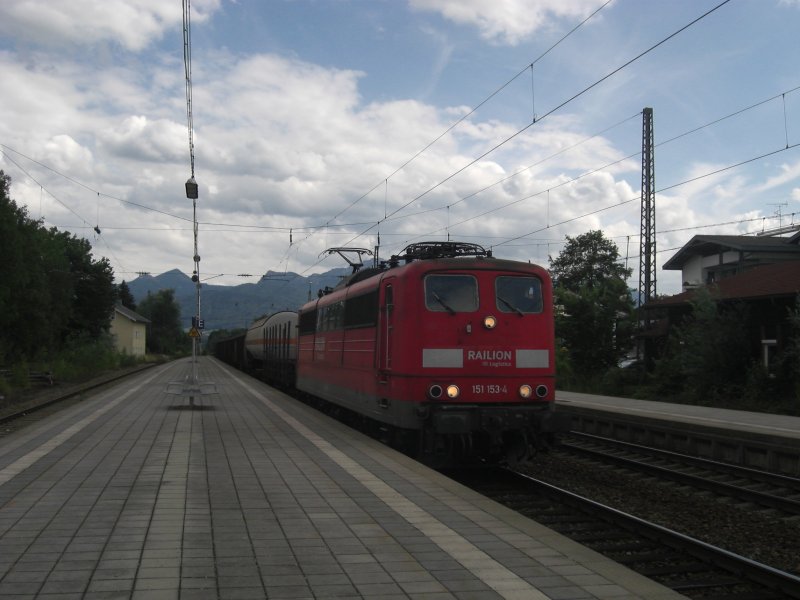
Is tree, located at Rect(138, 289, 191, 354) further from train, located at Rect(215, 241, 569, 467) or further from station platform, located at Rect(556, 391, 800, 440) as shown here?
train, located at Rect(215, 241, 569, 467)

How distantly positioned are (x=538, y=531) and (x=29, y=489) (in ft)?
16.0

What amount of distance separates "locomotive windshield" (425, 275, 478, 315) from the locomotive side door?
26.3 inches

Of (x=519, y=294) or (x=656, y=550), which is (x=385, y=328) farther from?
(x=656, y=550)

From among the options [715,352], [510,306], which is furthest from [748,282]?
[510,306]

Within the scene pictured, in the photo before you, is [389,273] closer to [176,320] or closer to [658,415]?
[658,415]

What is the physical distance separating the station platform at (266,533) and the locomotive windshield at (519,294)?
256 centimetres

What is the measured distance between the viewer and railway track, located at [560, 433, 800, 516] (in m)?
9.36

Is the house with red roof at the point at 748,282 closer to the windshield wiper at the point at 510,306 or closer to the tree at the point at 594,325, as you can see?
the tree at the point at 594,325

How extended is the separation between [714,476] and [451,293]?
15.8ft

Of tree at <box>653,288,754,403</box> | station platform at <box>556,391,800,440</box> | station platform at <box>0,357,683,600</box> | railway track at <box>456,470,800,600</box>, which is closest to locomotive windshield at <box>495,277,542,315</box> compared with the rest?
railway track at <box>456,470,800,600</box>

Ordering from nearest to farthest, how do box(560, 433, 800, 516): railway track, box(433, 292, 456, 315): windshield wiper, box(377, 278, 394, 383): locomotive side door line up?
box(560, 433, 800, 516): railway track → box(433, 292, 456, 315): windshield wiper → box(377, 278, 394, 383): locomotive side door

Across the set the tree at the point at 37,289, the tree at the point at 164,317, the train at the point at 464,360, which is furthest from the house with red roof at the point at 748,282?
the tree at the point at 164,317

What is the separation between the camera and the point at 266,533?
234 inches

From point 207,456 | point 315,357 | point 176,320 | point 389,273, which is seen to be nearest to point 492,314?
→ point 389,273
